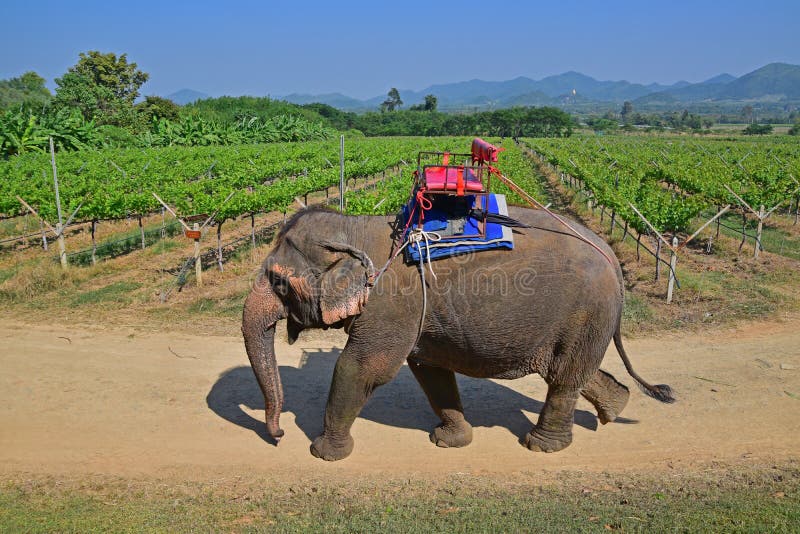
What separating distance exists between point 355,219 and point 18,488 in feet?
13.6

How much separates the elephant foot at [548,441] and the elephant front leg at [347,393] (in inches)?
73.2

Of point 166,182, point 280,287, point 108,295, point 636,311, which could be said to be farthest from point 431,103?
point 280,287

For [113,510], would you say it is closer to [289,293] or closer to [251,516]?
[251,516]

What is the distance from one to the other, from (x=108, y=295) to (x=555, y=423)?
10331 mm

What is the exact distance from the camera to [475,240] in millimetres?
6008

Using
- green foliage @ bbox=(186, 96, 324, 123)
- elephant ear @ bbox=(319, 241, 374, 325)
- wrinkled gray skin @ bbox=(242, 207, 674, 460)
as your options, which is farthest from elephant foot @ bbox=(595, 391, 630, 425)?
green foliage @ bbox=(186, 96, 324, 123)

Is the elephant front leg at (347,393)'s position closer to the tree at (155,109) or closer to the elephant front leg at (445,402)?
the elephant front leg at (445,402)

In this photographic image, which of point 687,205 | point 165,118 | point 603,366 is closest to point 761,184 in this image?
point 687,205

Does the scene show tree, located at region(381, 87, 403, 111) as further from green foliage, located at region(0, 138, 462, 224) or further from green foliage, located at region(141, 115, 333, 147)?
green foliage, located at region(0, 138, 462, 224)

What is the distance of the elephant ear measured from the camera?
19.1 feet

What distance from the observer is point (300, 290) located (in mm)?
5969

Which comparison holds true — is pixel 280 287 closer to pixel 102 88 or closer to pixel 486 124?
pixel 102 88

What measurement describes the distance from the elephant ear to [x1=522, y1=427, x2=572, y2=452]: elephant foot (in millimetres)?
2531

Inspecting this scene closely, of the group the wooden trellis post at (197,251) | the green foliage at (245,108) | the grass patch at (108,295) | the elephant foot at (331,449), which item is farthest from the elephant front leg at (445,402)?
the green foliage at (245,108)
